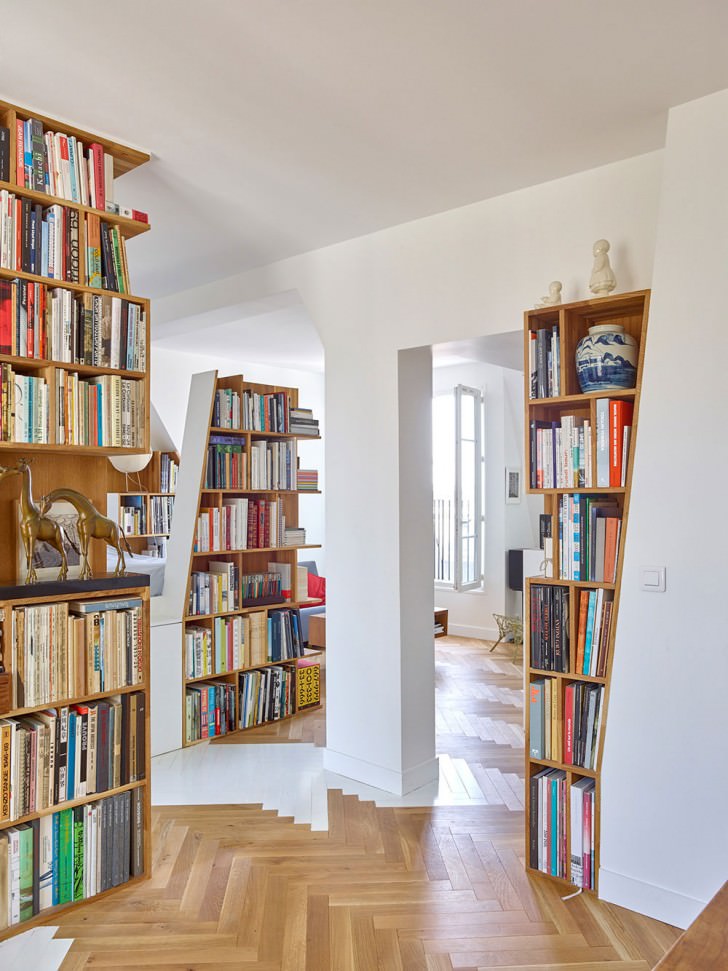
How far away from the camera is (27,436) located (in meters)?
2.46

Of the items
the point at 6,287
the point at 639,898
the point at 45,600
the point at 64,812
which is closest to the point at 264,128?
the point at 6,287

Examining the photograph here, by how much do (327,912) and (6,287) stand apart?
7.65 ft

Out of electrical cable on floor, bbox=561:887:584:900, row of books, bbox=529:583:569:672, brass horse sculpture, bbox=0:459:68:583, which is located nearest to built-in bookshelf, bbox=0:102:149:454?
brass horse sculpture, bbox=0:459:68:583

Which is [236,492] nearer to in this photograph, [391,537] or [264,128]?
[391,537]

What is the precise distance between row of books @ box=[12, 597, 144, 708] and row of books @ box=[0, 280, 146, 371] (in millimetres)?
850

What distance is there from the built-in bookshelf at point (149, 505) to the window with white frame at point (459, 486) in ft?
8.83

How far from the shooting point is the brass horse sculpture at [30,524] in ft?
8.28

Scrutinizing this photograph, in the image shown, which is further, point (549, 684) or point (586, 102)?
point (549, 684)

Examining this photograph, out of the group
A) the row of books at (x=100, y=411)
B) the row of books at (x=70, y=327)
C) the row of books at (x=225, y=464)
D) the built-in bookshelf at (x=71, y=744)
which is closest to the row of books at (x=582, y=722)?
the built-in bookshelf at (x=71, y=744)

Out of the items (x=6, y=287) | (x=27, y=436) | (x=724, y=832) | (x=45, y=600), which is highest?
(x=6, y=287)

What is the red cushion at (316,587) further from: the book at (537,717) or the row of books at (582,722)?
the row of books at (582,722)

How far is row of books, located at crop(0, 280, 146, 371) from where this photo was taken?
96.2 inches

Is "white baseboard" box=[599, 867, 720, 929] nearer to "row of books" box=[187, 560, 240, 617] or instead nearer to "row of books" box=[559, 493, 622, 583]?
"row of books" box=[559, 493, 622, 583]

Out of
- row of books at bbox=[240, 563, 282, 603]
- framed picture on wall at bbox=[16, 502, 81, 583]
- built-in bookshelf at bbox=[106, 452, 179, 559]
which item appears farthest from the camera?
built-in bookshelf at bbox=[106, 452, 179, 559]
